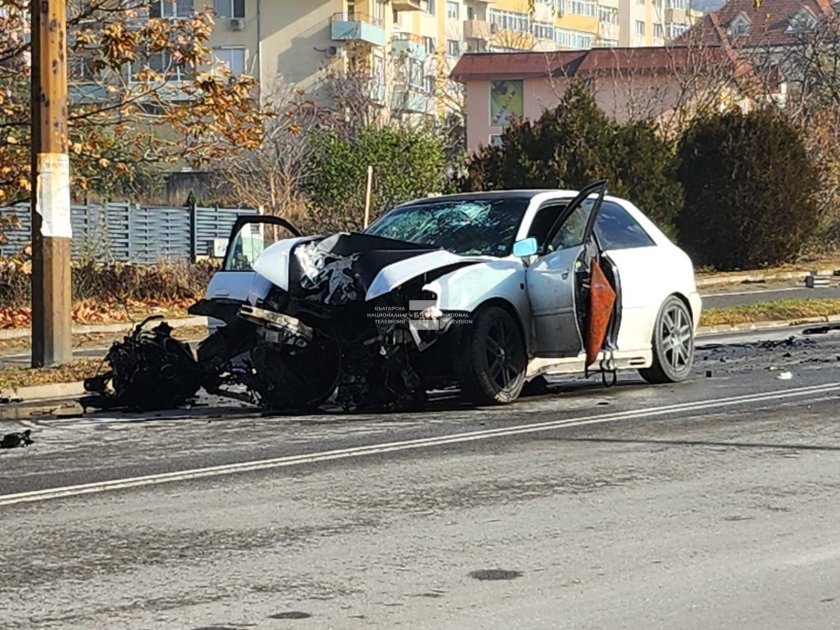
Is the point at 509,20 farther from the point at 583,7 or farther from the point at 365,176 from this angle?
the point at 365,176

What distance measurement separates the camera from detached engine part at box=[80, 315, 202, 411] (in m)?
11.8

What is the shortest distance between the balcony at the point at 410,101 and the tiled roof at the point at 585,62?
17.5 ft

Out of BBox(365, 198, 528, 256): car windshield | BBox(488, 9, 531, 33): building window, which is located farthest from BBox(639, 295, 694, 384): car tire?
BBox(488, 9, 531, 33): building window

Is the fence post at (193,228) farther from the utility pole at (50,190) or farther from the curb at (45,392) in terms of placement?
the curb at (45,392)

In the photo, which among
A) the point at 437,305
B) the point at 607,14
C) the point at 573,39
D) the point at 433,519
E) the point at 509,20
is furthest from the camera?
the point at 607,14

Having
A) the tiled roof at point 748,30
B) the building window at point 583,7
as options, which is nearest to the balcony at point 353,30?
the tiled roof at point 748,30

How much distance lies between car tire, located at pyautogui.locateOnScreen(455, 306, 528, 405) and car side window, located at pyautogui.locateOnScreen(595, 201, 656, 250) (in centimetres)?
131

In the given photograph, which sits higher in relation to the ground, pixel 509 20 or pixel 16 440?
pixel 509 20

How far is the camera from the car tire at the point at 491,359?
1094 cm

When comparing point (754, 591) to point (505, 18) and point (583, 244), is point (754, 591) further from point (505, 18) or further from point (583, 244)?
point (505, 18)

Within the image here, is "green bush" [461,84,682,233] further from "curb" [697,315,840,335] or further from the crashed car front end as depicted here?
the crashed car front end

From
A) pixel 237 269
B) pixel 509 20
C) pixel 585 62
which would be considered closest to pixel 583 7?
pixel 509 20

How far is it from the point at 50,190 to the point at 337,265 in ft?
15.3

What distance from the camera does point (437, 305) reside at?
Result: 35.4ft
